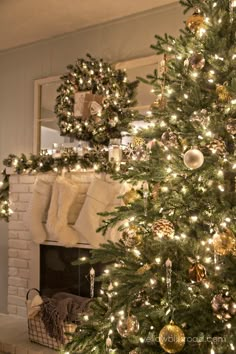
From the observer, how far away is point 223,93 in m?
1.84

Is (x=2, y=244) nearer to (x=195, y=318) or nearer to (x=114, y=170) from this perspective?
(x=114, y=170)

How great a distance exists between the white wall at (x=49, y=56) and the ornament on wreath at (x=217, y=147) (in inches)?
80.6

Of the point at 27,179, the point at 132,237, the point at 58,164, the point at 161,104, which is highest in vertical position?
the point at 161,104

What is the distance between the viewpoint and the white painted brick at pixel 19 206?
→ 13.4 ft

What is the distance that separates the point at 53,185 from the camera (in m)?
3.74

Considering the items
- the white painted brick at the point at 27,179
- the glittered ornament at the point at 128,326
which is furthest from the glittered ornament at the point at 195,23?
the white painted brick at the point at 27,179

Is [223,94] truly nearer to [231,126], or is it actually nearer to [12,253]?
[231,126]

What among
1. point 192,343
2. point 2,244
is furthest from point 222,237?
point 2,244

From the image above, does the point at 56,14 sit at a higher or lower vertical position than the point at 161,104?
higher

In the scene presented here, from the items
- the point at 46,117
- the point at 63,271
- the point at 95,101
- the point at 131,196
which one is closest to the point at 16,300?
the point at 63,271

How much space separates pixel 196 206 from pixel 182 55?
74 centimetres

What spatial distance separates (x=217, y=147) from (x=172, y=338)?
0.77m

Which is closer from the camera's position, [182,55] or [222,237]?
[222,237]

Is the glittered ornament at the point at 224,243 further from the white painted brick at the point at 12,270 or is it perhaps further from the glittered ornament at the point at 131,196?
the white painted brick at the point at 12,270
